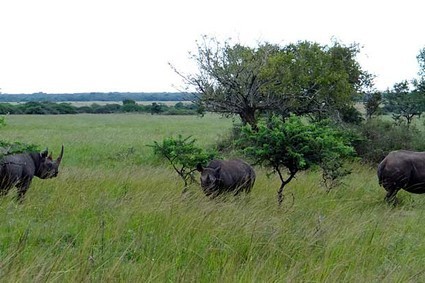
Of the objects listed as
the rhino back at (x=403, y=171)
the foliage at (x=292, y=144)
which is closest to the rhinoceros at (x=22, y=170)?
the foliage at (x=292, y=144)

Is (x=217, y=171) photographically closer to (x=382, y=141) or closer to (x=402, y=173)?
(x=402, y=173)

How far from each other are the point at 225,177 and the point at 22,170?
3.94 metres

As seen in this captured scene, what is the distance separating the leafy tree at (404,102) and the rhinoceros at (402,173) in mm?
19115

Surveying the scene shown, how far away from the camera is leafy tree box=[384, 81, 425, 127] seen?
3122cm

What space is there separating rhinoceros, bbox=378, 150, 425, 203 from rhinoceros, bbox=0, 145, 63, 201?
732 centimetres

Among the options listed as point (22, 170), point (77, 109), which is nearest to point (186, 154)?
point (22, 170)

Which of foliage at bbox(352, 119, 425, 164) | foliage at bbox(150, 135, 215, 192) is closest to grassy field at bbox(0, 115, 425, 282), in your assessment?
foliage at bbox(150, 135, 215, 192)

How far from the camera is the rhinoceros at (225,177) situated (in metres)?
10.5

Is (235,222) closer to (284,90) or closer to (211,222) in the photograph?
(211,222)

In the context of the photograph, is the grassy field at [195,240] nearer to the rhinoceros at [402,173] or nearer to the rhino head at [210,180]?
the rhino head at [210,180]

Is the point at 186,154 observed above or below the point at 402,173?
above

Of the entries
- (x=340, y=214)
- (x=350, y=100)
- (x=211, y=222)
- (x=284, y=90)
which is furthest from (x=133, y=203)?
(x=350, y=100)

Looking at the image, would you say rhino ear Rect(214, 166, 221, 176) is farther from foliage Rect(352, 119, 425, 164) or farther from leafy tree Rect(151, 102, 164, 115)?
leafy tree Rect(151, 102, 164, 115)

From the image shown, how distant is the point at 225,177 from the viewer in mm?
10977
